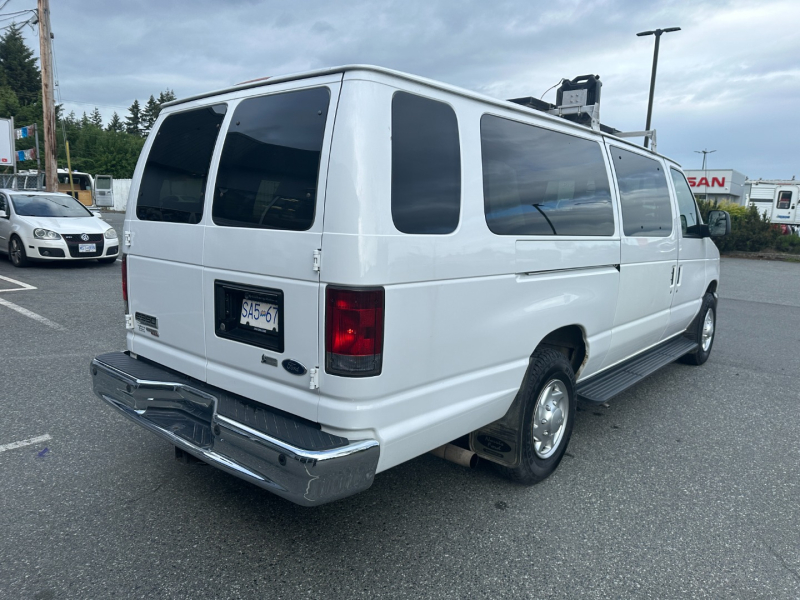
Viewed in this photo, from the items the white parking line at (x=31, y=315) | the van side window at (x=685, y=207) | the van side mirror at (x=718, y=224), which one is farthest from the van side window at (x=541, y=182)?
the white parking line at (x=31, y=315)

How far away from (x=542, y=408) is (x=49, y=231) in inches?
436

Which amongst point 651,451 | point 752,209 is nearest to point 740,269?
point 752,209

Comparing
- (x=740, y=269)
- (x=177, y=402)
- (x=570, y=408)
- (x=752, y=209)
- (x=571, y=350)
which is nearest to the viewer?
(x=177, y=402)

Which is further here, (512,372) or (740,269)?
(740,269)

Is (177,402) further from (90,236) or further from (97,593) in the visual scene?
(90,236)

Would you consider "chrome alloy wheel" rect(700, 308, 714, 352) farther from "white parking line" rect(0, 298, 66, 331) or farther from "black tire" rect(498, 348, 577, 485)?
"white parking line" rect(0, 298, 66, 331)

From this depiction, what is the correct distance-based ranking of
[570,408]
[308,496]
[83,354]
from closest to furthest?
[308,496], [570,408], [83,354]

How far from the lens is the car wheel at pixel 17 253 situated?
450 inches

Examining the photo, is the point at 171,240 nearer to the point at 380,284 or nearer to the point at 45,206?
the point at 380,284

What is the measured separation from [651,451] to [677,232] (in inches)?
79.8

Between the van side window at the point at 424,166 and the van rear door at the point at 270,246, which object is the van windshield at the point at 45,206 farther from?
the van side window at the point at 424,166

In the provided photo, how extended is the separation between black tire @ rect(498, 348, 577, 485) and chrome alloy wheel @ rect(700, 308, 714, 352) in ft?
10.9

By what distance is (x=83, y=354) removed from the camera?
5.84 meters

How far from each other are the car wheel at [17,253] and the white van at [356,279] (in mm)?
9582
